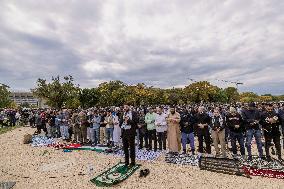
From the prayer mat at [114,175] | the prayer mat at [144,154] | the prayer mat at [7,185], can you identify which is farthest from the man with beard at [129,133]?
the prayer mat at [7,185]

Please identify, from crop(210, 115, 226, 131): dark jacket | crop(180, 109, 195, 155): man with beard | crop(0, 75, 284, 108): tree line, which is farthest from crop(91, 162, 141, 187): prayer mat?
crop(0, 75, 284, 108): tree line

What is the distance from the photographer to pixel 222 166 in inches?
388

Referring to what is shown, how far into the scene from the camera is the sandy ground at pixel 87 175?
8.70 meters

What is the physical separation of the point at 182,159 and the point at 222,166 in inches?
75.1

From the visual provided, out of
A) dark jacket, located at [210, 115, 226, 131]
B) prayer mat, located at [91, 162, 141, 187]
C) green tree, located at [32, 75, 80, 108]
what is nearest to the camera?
prayer mat, located at [91, 162, 141, 187]

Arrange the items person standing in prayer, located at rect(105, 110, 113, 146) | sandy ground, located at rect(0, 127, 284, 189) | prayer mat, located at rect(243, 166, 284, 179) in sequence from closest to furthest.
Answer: sandy ground, located at rect(0, 127, 284, 189) → prayer mat, located at rect(243, 166, 284, 179) → person standing in prayer, located at rect(105, 110, 113, 146)

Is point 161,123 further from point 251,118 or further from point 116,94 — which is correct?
point 116,94

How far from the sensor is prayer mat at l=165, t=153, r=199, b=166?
1086cm

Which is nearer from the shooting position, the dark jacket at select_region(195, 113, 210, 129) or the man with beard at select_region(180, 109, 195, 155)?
the dark jacket at select_region(195, 113, 210, 129)

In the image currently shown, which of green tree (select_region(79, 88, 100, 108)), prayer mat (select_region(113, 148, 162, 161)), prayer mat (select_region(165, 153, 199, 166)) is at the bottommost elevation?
prayer mat (select_region(165, 153, 199, 166))

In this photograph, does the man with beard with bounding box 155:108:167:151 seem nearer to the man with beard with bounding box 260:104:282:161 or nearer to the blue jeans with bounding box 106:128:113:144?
the blue jeans with bounding box 106:128:113:144

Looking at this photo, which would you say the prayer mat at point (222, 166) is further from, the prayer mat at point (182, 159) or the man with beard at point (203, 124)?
the man with beard at point (203, 124)

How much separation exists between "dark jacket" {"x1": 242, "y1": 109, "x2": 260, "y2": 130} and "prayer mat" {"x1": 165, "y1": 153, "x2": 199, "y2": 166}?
2384mm

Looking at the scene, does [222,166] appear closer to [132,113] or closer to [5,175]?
[132,113]
